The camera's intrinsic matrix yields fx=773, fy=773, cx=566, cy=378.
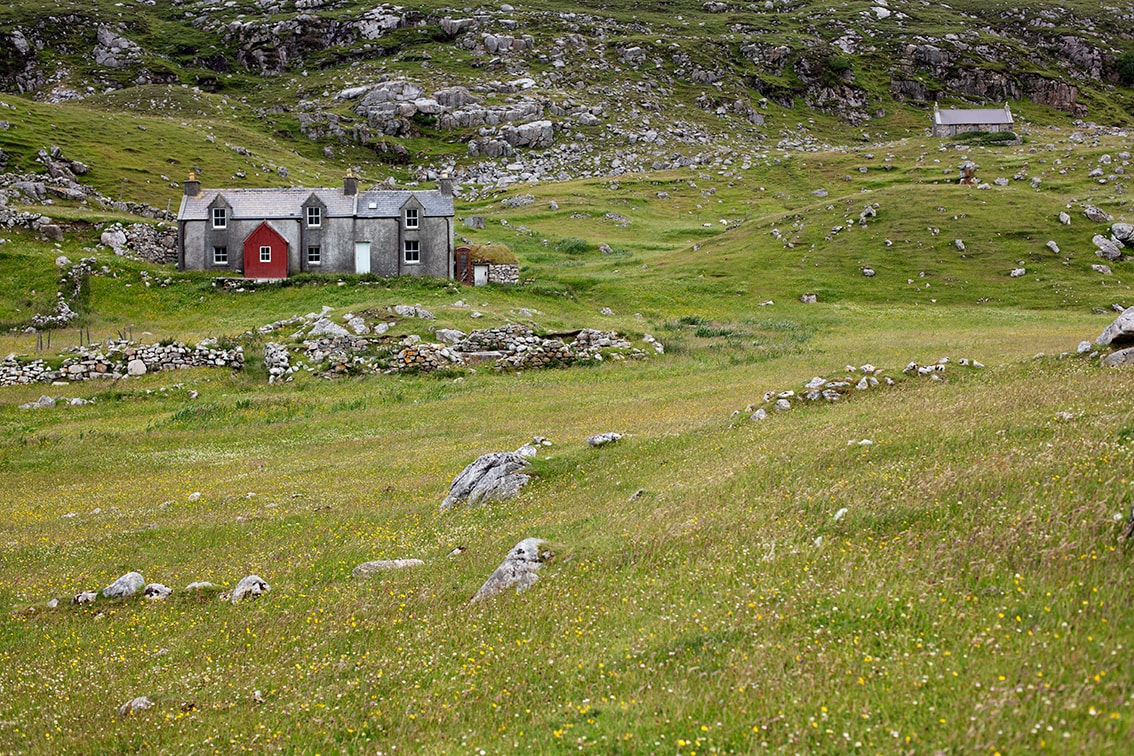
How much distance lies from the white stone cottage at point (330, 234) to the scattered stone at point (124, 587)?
168ft

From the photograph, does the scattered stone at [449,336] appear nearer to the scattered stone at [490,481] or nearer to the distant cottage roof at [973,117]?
the scattered stone at [490,481]

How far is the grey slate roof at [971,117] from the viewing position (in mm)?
127188

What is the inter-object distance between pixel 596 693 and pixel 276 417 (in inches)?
1132

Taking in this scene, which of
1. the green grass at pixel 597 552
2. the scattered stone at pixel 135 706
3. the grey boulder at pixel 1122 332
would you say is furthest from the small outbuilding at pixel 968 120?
the scattered stone at pixel 135 706

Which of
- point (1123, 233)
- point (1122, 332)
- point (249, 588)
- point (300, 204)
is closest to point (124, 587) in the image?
point (249, 588)

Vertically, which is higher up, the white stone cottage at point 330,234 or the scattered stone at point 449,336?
the white stone cottage at point 330,234

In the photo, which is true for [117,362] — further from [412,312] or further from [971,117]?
[971,117]

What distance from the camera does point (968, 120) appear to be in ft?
425

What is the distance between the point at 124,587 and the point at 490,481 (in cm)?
784

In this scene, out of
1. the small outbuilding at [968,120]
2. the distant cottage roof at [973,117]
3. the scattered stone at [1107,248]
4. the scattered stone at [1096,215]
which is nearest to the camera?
the scattered stone at [1107,248]

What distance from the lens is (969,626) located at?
7.95m

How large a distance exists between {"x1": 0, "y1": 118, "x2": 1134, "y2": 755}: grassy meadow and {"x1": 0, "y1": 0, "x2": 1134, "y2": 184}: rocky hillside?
322ft

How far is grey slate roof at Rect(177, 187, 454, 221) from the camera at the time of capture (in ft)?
212

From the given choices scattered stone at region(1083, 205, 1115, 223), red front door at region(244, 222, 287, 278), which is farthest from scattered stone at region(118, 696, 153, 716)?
scattered stone at region(1083, 205, 1115, 223)
